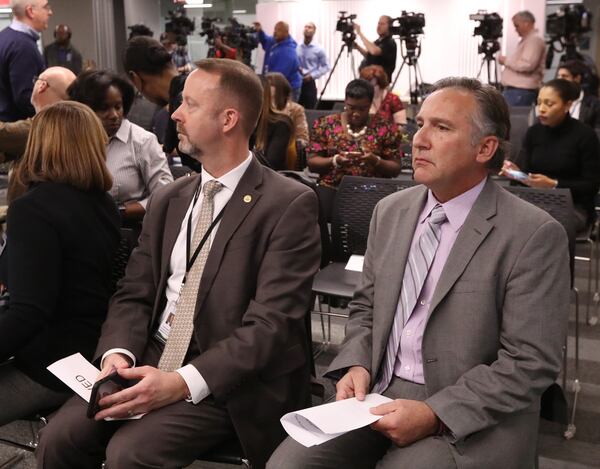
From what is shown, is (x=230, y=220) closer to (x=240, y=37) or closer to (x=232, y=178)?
(x=232, y=178)

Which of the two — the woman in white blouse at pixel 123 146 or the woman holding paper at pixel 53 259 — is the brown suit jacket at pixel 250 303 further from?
the woman in white blouse at pixel 123 146

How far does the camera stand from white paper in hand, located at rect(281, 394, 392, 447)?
5.47 ft

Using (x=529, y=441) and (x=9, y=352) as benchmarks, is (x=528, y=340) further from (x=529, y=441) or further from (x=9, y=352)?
(x=9, y=352)

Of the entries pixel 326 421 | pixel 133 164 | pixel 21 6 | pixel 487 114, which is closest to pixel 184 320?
pixel 326 421

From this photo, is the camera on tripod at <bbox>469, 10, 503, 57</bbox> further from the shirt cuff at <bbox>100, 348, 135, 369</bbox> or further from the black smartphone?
the black smartphone

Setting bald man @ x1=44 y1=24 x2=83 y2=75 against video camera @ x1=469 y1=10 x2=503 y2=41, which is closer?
video camera @ x1=469 y1=10 x2=503 y2=41

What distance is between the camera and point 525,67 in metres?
8.18

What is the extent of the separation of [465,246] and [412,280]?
0.19m

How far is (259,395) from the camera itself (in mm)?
2053

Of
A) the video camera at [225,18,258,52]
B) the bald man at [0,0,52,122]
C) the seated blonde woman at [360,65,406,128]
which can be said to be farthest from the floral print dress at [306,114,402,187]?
the video camera at [225,18,258,52]

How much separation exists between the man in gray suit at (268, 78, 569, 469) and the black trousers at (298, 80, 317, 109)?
8626 mm

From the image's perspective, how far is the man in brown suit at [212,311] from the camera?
1.95 meters

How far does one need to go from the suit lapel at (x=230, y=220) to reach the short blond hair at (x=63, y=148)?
1.55 feet

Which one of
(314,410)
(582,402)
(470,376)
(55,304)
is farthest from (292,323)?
(582,402)
